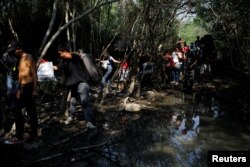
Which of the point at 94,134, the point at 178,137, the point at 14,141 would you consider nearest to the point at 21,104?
the point at 14,141

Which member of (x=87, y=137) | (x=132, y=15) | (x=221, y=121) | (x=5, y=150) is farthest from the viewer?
(x=132, y=15)

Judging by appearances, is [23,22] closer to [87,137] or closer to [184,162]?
[87,137]

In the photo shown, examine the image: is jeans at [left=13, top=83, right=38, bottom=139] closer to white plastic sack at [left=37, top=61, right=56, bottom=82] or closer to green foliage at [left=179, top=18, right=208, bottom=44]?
white plastic sack at [left=37, top=61, right=56, bottom=82]

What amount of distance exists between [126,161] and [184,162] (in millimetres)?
1025

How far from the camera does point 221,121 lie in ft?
31.8

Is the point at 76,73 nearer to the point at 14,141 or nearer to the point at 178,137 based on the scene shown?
the point at 14,141

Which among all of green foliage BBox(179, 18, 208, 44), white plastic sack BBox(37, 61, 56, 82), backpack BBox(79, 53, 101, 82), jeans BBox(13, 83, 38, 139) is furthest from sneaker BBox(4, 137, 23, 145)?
green foliage BBox(179, 18, 208, 44)

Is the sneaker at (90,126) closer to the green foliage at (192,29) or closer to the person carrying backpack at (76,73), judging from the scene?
the person carrying backpack at (76,73)

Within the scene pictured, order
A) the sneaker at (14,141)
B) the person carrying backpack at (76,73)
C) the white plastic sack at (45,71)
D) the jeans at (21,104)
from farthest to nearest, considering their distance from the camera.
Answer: the white plastic sack at (45,71) < the person carrying backpack at (76,73) < the jeans at (21,104) < the sneaker at (14,141)

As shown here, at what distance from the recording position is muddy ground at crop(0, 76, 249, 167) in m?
5.82

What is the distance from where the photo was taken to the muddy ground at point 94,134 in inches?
229

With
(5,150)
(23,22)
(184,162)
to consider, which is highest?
(23,22)

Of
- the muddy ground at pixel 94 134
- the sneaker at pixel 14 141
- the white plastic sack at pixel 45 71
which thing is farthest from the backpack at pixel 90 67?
the sneaker at pixel 14 141

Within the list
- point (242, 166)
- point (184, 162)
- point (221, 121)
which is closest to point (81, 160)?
point (184, 162)
